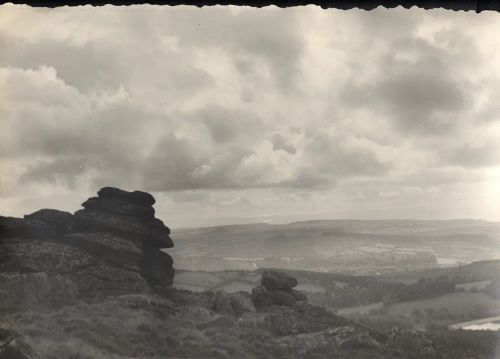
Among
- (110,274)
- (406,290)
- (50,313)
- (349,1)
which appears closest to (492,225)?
(406,290)

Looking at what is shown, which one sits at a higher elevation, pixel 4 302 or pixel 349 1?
pixel 349 1

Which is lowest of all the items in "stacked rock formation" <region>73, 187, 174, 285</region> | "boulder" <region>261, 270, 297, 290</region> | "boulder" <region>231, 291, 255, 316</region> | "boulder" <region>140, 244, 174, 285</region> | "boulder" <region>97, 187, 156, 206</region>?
"boulder" <region>231, 291, 255, 316</region>

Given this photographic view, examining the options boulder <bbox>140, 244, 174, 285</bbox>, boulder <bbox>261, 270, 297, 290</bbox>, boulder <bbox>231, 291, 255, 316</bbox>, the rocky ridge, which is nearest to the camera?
the rocky ridge

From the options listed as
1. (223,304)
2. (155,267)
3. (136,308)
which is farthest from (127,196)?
(223,304)

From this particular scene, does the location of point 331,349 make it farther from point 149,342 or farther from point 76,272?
point 76,272

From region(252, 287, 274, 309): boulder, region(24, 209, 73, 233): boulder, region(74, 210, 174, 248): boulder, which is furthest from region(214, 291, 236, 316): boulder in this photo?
region(24, 209, 73, 233): boulder

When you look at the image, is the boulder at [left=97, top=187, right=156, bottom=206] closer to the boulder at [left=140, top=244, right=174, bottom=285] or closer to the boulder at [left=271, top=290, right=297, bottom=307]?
the boulder at [left=140, top=244, right=174, bottom=285]

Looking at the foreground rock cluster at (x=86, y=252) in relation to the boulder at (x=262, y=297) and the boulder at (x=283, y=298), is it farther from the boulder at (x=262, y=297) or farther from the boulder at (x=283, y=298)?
the boulder at (x=283, y=298)

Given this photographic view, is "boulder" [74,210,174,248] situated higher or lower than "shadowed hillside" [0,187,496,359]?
higher
